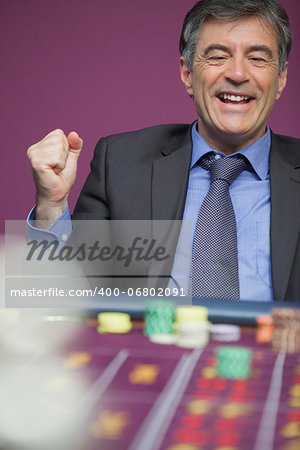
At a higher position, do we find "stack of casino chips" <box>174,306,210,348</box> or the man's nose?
the man's nose

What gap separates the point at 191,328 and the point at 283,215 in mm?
1008

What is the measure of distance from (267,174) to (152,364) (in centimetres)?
135

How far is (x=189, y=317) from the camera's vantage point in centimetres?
153

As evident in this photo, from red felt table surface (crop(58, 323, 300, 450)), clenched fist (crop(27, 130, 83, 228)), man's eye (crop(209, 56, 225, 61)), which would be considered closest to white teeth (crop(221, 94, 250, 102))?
man's eye (crop(209, 56, 225, 61))

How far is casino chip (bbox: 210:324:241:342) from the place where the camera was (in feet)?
4.78

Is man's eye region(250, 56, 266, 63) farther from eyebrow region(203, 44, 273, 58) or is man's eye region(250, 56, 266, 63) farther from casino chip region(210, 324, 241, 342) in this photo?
casino chip region(210, 324, 241, 342)

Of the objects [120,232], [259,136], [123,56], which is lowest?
[120,232]

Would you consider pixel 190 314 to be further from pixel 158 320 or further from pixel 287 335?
pixel 287 335

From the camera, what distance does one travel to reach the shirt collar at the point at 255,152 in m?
2.46

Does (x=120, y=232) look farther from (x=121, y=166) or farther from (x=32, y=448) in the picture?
(x=32, y=448)

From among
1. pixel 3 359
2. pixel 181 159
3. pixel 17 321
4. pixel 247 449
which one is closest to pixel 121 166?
pixel 181 159

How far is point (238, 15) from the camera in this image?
239 cm

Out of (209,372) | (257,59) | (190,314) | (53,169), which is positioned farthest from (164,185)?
(209,372)

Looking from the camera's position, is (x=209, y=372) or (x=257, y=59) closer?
(x=209, y=372)
